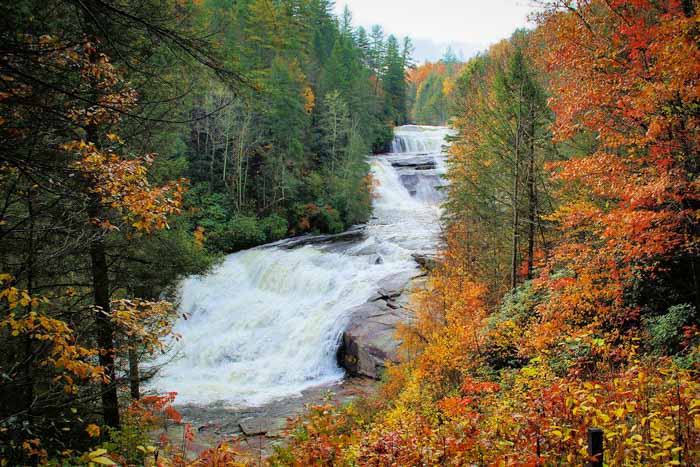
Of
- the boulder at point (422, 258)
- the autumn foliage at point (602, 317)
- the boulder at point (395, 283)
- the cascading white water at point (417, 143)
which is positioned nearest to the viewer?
the autumn foliage at point (602, 317)

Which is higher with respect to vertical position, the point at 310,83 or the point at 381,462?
the point at 310,83

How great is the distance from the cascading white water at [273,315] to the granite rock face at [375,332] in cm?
44

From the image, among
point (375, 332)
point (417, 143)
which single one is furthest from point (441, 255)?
point (417, 143)

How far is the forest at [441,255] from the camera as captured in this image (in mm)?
3680

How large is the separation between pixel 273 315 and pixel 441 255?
730 centimetres

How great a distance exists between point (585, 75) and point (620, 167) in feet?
5.41

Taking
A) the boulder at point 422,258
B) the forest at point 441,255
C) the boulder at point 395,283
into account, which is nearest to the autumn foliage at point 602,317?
the forest at point 441,255

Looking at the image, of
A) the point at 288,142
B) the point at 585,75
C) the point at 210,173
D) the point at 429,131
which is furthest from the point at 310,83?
the point at 585,75

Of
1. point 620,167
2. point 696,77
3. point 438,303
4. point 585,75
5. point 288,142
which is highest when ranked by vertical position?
point 288,142

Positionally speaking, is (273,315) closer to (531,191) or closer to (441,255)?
(441,255)

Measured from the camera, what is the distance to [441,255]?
17.4m

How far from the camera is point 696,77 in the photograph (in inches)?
211

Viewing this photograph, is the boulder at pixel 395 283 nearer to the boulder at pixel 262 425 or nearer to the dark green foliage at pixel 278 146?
the boulder at pixel 262 425

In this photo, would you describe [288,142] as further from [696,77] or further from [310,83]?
[696,77]
